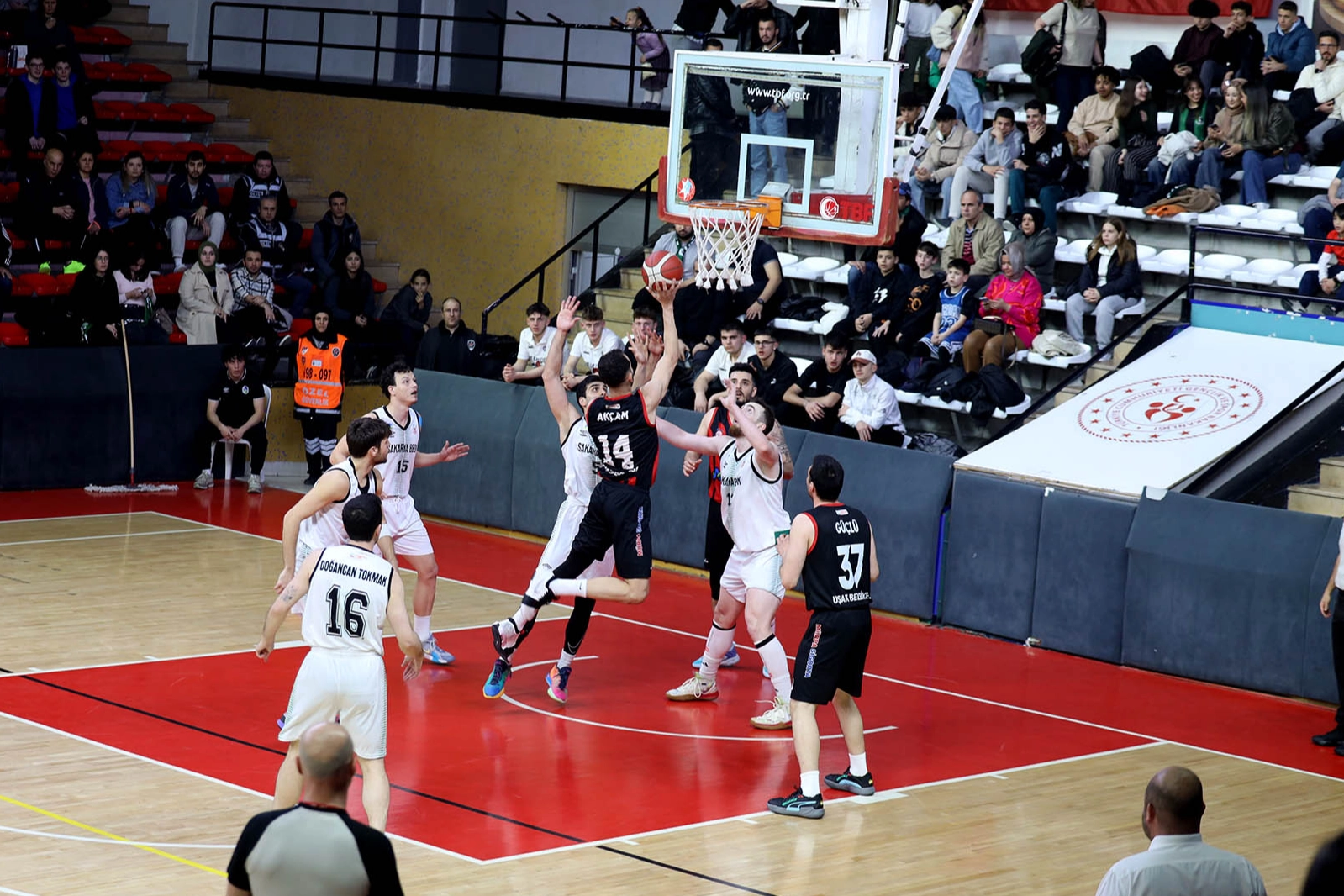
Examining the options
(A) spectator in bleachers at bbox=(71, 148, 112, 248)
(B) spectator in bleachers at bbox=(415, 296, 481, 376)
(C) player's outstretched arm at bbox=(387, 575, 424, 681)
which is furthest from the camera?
(A) spectator in bleachers at bbox=(71, 148, 112, 248)

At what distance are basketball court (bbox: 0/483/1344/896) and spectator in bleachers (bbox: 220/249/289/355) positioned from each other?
5.85 meters

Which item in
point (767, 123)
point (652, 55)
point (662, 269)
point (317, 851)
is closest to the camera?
point (317, 851)

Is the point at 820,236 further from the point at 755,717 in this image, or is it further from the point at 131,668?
the point at 131,668

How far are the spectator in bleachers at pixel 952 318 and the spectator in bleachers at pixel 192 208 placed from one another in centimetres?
980

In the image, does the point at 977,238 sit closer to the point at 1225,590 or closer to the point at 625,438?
the point at 1225,590

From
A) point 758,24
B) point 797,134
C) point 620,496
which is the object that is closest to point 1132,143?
point 758,24

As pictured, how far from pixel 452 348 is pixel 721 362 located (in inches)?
150

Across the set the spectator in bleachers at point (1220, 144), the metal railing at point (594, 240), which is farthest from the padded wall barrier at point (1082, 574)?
the metal railing at point (594, 240)

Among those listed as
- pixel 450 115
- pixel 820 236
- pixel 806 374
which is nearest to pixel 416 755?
pixel 820 236

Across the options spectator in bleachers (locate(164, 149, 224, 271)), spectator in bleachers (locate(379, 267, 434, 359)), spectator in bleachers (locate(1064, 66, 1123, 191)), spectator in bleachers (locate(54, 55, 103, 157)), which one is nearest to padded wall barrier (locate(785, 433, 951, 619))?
spectator in bleachers (locate(1064, 66, 1123, 191))

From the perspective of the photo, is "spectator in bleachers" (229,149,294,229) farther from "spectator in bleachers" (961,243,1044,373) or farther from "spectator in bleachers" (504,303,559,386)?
"spectator in bleachers" (961,243,1044,373)

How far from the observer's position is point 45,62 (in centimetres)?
2255

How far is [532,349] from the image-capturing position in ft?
59.2

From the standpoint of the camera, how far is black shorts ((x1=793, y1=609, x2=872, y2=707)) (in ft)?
31.3
